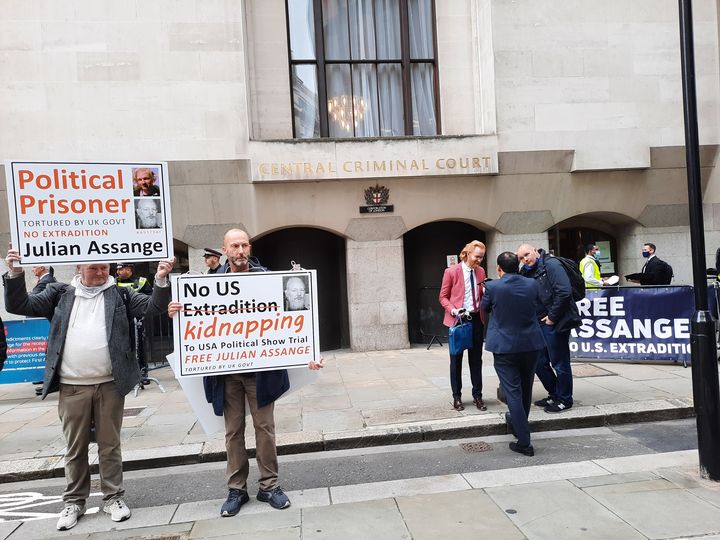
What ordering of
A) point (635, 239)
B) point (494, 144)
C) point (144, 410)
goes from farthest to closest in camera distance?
1. point (635, 239)
2. point (494, 144)
3. point (144, 410)

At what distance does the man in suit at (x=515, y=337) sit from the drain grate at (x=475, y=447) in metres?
0.28

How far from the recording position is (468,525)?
372cm

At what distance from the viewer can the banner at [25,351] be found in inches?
321

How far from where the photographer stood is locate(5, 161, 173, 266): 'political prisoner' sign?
4.12 metres

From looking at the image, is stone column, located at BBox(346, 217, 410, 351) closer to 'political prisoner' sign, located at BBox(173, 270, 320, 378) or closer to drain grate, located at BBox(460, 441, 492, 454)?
drain grate, located at BBox(460, 441, 492, 454)

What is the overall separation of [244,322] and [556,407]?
3.91 metres

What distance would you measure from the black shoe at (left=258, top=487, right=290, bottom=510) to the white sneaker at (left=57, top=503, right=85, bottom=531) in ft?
4.53

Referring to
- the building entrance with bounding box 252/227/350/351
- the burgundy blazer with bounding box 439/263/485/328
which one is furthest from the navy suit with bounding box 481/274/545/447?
the building entrance with bounding box 252/227/350/351

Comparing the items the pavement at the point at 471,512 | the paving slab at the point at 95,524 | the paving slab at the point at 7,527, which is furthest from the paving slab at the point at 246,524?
the paving slab at the point at 7,527

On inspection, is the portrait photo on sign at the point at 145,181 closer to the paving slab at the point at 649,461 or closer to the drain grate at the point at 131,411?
the drain grate at the point at 131,411

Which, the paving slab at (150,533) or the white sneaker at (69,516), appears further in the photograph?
the white sneaker at (69,516)

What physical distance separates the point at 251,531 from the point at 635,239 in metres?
10.7

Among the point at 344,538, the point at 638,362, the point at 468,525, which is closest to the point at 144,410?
the point at 344,538

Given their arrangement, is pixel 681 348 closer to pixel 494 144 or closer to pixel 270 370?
pixel 494 144
